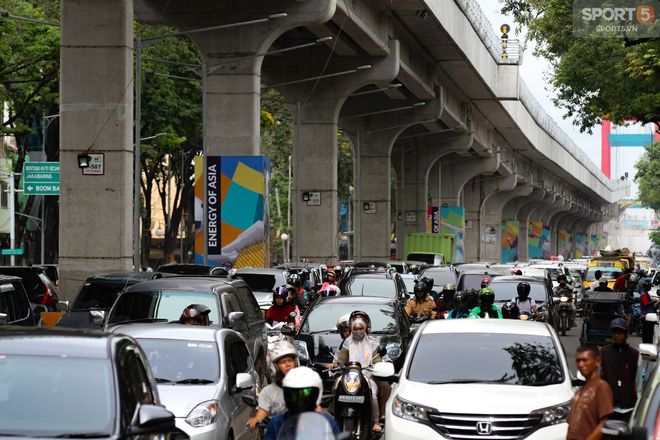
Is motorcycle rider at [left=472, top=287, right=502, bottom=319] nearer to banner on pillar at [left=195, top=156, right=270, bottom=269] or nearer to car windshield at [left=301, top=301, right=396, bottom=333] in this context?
car windshield at [left=301, top=301, right=396, bottom=333]

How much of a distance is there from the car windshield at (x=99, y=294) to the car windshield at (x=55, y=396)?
11432mm

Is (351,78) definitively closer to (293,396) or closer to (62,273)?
(62,273)

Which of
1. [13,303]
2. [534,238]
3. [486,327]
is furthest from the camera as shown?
[534,238]

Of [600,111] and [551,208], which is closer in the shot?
[600,111]

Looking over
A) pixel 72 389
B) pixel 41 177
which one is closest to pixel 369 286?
pixel 72 389

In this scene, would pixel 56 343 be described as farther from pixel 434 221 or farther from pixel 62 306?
Answer: pixel 434 221

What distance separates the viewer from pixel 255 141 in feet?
104

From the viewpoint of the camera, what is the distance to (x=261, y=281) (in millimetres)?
24156

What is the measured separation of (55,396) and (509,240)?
10375 centimetres

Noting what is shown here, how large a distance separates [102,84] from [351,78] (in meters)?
18.4

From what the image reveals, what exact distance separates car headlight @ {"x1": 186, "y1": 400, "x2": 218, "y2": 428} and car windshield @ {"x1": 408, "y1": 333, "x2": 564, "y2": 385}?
1744 mm

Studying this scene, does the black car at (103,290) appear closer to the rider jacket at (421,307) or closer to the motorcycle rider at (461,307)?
the rider jacket at (421,307)

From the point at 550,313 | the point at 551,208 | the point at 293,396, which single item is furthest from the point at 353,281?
the point at 551,208

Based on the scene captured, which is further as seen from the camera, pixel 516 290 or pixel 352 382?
pixel 516 290
